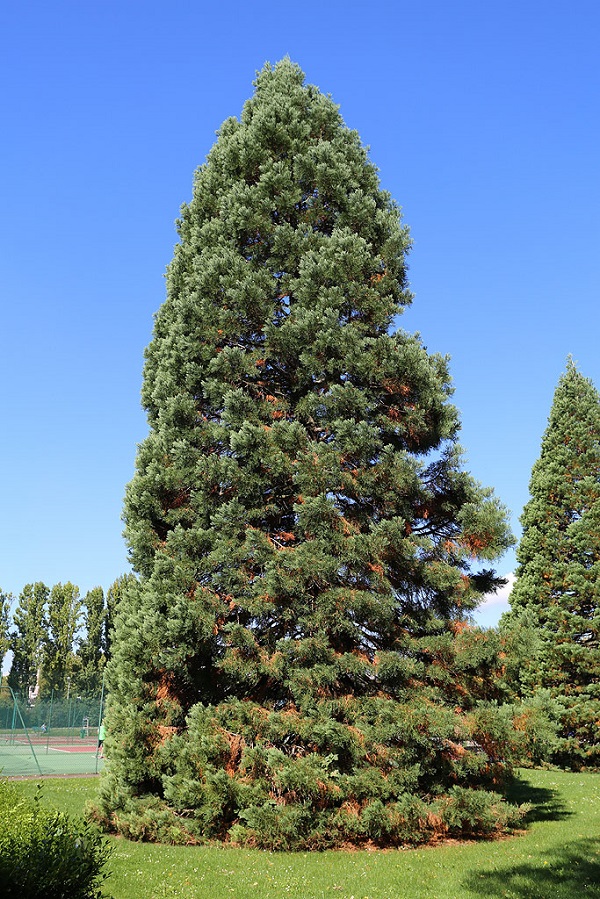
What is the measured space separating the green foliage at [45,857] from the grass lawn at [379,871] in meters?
2.75

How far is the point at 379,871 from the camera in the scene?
7.91 m

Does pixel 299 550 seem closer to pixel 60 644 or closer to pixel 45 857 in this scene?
pixel 45 857

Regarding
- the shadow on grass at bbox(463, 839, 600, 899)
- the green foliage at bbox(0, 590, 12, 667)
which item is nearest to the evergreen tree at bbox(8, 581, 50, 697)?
the green foliage at bbox(0, 590, 12, 667)

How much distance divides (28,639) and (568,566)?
57.3 metres

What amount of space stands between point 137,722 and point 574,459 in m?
16.5

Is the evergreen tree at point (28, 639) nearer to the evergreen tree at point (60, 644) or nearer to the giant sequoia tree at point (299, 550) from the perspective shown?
the evergreen tree at point (60, 644)

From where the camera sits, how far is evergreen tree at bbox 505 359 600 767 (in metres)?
19.1

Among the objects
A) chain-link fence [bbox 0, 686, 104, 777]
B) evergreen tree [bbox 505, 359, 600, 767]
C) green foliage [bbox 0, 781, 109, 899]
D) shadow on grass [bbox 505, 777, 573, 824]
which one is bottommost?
chain-link fence [bbox 0, 686, 104, 777]

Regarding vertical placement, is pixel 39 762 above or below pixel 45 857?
below

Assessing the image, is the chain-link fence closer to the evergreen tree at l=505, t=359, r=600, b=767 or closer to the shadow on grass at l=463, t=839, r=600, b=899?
the evergreen tree at l=505, t=359, r=600, b=767

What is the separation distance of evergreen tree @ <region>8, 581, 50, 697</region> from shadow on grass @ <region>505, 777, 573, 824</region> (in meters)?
57.8

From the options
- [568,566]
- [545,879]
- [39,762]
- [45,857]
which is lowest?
[39,762]

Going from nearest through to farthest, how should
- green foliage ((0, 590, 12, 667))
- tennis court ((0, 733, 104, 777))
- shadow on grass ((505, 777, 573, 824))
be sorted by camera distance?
shadow on grass ((505, 777, 573, 824)), tennis court ((0, 733, 104, 777)), green foliage ((0, 590, 12, 667))

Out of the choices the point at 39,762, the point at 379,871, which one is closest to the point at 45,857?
the point at 379,871
